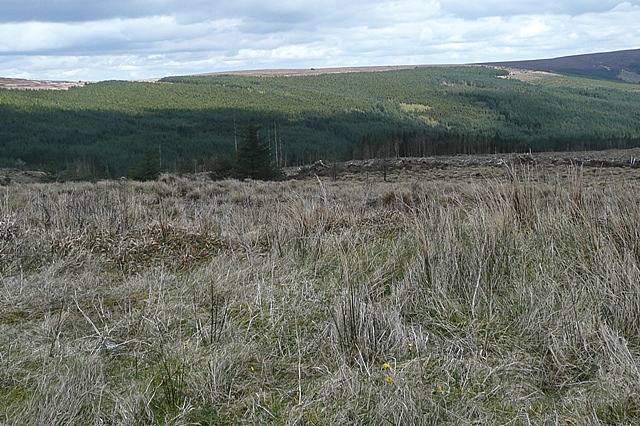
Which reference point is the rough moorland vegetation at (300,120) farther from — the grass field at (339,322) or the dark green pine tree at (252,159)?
the grass field at (339,322)

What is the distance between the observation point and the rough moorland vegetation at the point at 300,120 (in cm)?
7006

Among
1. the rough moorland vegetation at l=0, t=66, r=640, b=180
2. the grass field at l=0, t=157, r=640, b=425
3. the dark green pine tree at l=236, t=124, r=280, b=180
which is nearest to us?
the grass field at l=0, t=157, r=640, b=425

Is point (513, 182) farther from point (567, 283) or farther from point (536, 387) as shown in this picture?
point (536, 387)

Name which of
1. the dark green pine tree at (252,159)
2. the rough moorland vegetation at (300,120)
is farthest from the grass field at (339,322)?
the rough moorland vegetation at (300,120)

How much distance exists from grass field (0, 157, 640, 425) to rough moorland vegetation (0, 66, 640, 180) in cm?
4636

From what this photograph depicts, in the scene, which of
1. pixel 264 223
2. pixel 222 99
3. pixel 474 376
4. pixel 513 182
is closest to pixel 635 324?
pixel 474 376

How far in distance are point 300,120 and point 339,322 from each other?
332 ft

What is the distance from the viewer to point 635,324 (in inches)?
94.3

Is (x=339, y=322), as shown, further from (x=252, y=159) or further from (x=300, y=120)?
(x=300, y=120)

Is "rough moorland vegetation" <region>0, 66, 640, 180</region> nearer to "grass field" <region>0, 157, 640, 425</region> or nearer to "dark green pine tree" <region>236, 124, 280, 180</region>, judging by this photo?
"dark green pine tree" <region>236, 124, 280, 180</region>

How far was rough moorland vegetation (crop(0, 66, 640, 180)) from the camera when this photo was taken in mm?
70062

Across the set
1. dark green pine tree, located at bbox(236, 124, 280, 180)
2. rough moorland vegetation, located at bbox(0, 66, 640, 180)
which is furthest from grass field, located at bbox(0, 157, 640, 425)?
rough moorland vegetation, located at bbox(0, 66, 640, 180)

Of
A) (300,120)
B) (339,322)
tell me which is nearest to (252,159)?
(339,322)

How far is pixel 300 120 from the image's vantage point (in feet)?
334
